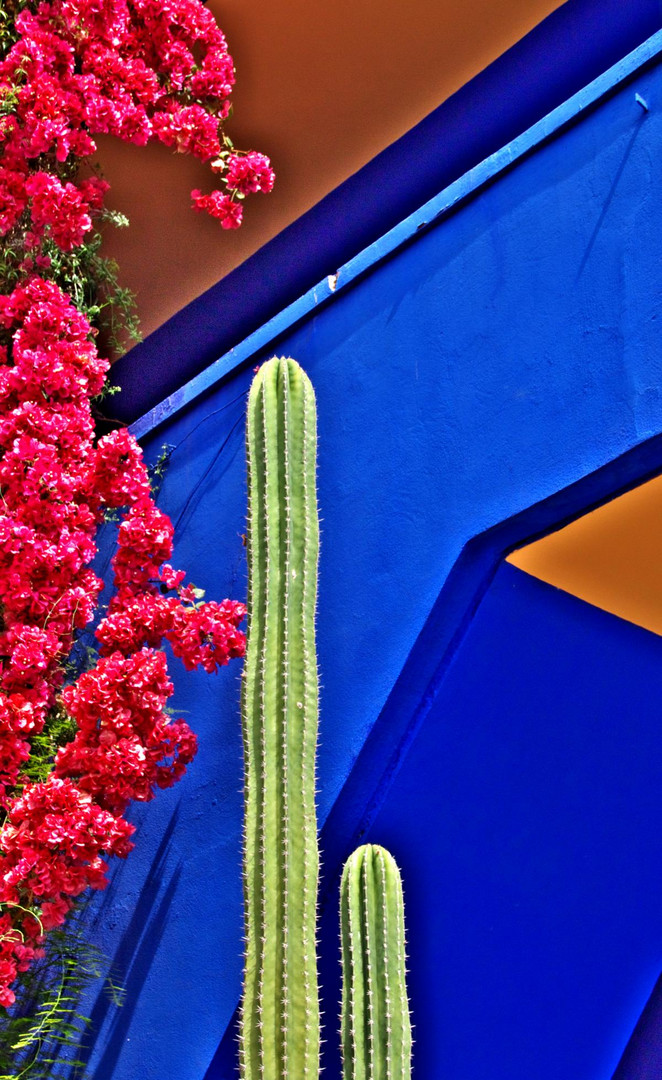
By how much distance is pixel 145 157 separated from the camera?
3.83 m

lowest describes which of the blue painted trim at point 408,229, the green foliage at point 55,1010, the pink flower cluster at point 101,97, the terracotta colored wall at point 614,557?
the green foliage at point 55,1010

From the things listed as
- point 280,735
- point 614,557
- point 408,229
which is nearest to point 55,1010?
point 280,735

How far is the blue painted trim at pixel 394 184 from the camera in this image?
2.94 m

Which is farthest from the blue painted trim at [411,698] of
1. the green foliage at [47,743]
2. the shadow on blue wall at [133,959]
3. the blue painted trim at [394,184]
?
the blue painted trim at [394,184]

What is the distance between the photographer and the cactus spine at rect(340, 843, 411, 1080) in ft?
8.01

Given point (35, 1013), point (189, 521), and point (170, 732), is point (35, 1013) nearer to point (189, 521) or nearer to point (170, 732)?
point (170, 732)

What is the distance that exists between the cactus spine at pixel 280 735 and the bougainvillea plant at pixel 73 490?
30 cm

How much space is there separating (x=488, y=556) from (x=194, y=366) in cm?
136

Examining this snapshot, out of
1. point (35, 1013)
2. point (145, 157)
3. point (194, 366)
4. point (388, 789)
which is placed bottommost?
point (35, 1013)

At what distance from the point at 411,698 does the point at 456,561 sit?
427mm

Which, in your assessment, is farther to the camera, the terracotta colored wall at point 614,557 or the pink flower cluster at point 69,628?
the terracotta colored wall at point 614,557

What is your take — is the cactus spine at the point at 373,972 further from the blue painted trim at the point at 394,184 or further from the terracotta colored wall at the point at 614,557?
the blue painted trim at the point at 394,184

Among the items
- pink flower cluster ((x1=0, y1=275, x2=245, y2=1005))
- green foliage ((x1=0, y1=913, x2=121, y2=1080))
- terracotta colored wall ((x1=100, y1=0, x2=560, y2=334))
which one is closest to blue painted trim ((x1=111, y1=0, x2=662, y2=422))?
terracotta colored wall ((x1=100, y1=0, x2=560, y2=334))

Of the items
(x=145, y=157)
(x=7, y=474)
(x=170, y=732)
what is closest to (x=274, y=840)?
(x=170, y=732)
